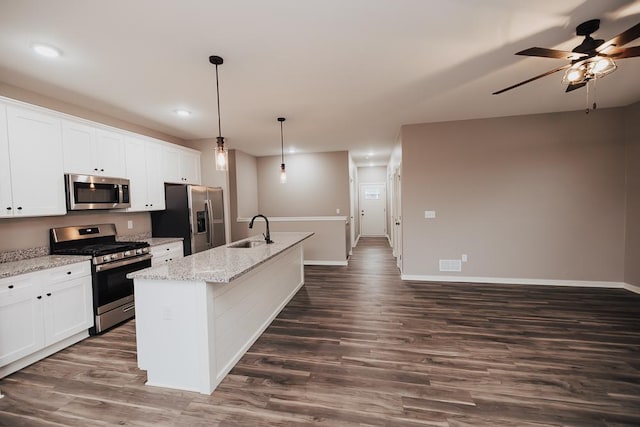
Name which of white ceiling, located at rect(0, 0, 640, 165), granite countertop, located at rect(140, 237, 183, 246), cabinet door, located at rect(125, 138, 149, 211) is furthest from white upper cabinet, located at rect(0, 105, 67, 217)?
granite countertop, located at rect(140, 237, 183, 246)

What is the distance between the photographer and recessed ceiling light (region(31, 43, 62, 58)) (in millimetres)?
2150

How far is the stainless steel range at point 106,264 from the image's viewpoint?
2.94 m

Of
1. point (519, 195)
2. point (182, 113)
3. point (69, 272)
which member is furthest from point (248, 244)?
point (519, 195)

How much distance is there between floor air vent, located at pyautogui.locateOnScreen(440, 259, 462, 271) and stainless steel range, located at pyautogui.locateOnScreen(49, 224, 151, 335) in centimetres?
447

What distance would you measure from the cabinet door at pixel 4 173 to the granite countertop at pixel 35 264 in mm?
474

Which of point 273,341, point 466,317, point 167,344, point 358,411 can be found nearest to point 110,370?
point 167,344

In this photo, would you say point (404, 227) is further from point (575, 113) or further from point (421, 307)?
point (575, 113)

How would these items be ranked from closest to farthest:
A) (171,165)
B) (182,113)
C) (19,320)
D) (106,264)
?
1. (19,320)
2. (106,264)
3. (182,113)
4. (171,165)

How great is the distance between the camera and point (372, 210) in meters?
10.4

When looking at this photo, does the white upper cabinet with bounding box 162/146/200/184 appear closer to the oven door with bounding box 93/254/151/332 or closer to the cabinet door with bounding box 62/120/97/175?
the cabinet door with bounding box 62/120/97/175

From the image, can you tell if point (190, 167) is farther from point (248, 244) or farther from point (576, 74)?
point (576, 74)

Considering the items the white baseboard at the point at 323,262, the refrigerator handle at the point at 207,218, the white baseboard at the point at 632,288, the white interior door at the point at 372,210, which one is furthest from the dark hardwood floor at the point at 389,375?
the white interior door at the point at 372,210

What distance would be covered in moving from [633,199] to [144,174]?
7.15 meters

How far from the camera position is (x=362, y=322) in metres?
3.15
